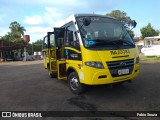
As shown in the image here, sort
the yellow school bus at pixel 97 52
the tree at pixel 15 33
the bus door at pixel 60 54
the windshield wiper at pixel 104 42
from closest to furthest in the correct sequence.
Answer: the yellow school bus at pixel 97 52, the windshield wiper at pixel 104 42, the bus door at pixel 60 54, the tree at pixel 15 33

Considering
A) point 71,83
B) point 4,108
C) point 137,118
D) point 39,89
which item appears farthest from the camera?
point 39,89

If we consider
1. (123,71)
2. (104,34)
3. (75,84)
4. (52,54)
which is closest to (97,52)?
(104,34)

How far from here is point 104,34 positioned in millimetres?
7652

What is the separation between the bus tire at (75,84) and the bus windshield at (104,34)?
→ 4.48 feet

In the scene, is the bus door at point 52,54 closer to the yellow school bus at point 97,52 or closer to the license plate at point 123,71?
the yellow school bus at point 97,52

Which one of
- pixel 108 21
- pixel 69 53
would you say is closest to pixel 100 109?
Result: pixel 69 53

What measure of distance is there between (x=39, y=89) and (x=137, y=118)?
4.82m

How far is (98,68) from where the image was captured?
22.6 feet

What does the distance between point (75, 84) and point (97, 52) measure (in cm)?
167

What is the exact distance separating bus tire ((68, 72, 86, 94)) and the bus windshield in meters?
1.37

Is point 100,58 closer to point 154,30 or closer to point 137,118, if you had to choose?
point 137,118

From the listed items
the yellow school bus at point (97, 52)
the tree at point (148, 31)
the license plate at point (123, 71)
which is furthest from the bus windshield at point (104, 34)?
the tree at point (148, 31)

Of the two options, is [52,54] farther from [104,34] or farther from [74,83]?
[104,34]

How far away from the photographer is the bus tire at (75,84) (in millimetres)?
7809
